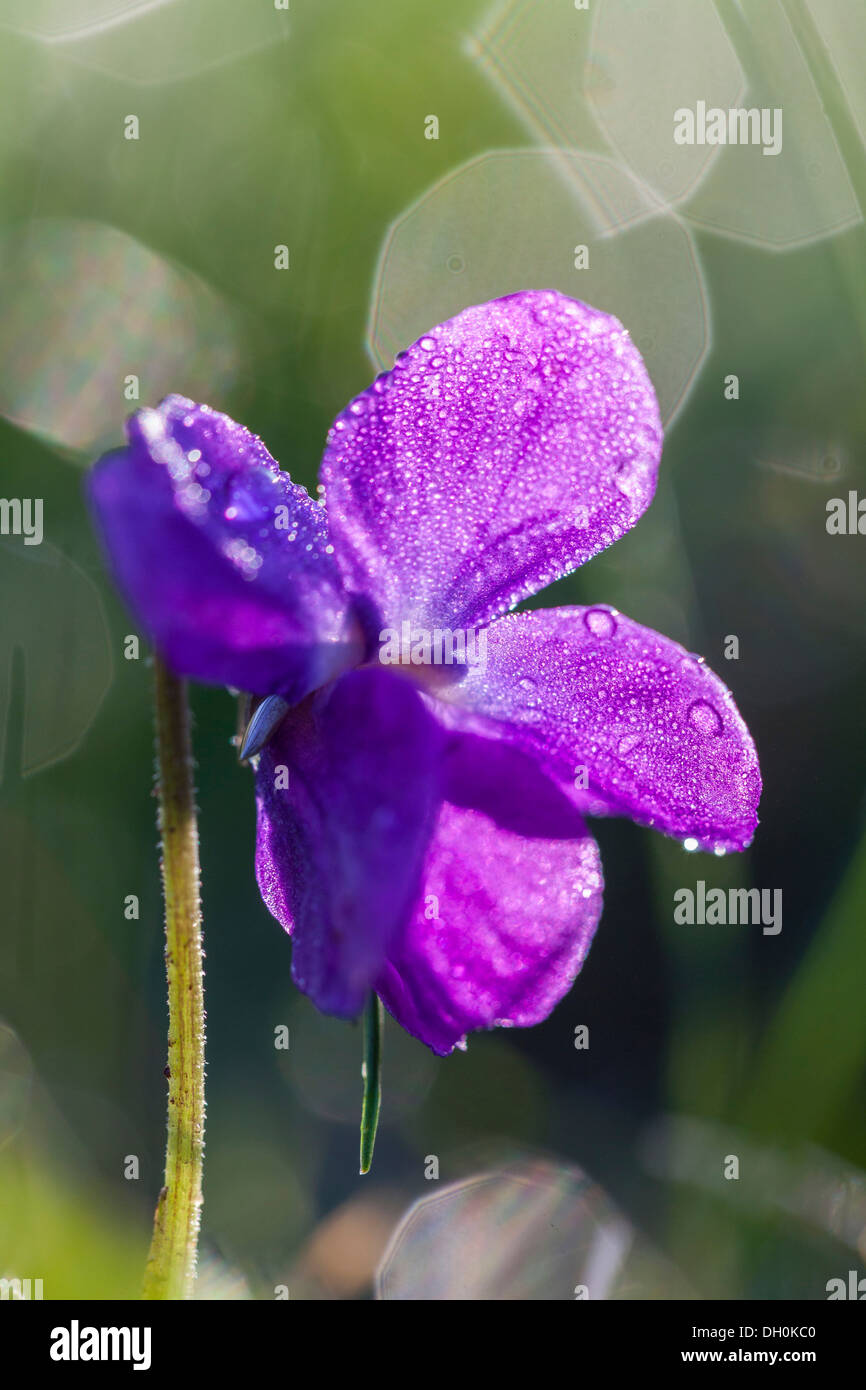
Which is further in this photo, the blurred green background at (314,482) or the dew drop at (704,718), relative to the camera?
the blurred green background at (314,482)

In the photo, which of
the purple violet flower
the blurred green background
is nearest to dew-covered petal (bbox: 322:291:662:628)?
the purple violet flower

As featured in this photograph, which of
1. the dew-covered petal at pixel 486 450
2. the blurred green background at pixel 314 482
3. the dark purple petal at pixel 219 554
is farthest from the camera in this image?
the blurred green background at pixel 314 482

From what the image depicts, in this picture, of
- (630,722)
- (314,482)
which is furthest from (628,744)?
(314,482)

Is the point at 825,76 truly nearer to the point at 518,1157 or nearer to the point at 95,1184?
the point at 518,1157

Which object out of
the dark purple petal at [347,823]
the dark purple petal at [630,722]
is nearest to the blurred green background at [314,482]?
the dark purple petal at [630,722]

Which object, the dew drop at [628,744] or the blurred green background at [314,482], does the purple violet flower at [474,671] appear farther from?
the blurred green background at [314,482]

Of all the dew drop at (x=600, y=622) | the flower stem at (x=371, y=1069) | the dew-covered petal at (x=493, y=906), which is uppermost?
the dew drop at (x=600, y=622)
